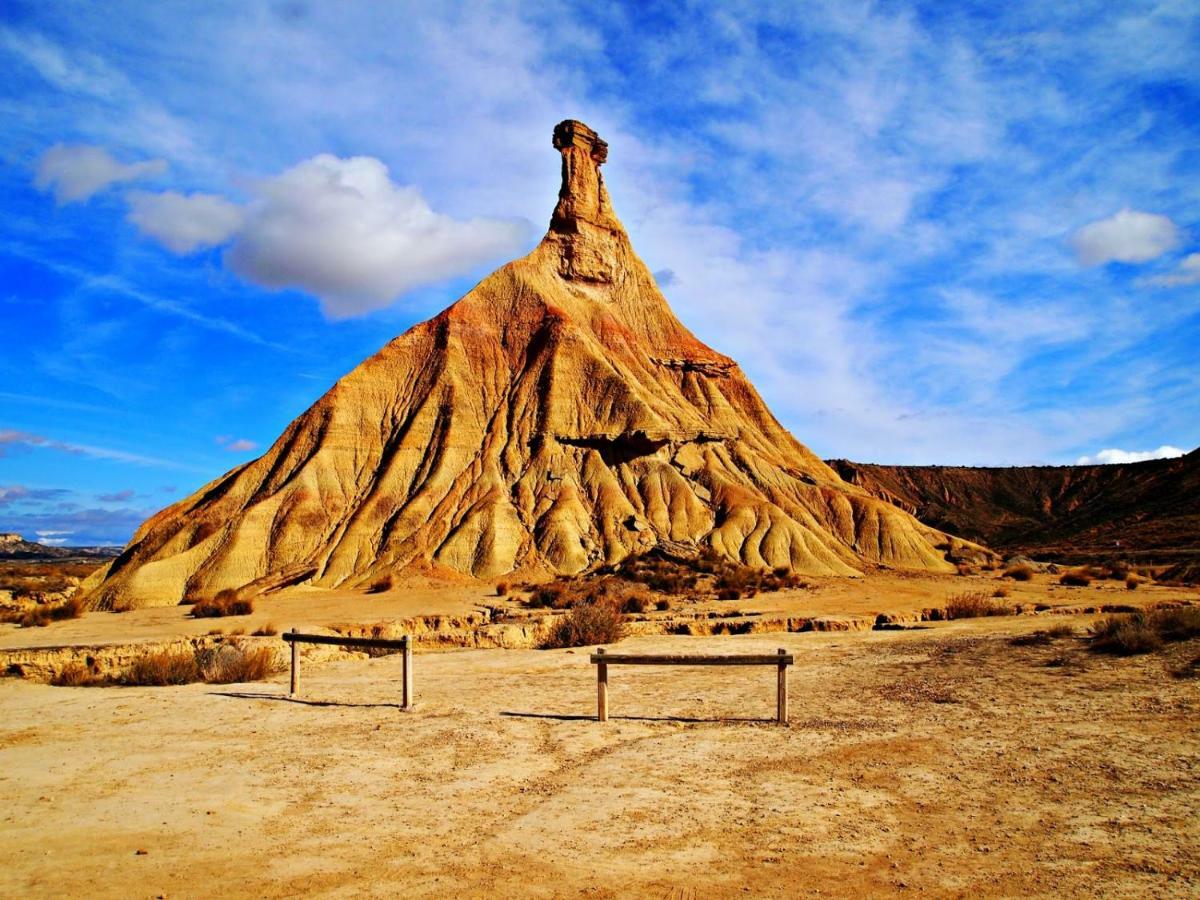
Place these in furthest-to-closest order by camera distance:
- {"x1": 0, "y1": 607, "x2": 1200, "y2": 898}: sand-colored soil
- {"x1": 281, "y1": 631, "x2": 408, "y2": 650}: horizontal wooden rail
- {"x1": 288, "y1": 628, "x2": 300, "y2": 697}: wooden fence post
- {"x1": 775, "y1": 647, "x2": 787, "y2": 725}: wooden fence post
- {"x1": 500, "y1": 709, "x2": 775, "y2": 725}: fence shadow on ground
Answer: {"x1": 288, "y1": 628, "x2": 300, "y2": 697}: wooden fence post
{"x1": 281, "y1": 631, "x2": 408, "y2": 650}: horizontal wooden rail
{"x1": 500, "y1": 709, "x2": 775, "y2": 725}: fence shadow on ground
{"x1": 775, "y1": 647, "x2": 787, "y2": 725}: wooden fence post
{"x1": 0, "y1": 607, "x2": 1200, "y2": 898}: sand-colored soil

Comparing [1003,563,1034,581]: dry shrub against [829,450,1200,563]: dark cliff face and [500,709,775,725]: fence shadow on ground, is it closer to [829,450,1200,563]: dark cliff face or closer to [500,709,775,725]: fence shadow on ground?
[829,450,1200,563]: dark cliff face

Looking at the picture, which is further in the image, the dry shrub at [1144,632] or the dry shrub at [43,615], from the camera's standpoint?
the dry shrub at [43,615]

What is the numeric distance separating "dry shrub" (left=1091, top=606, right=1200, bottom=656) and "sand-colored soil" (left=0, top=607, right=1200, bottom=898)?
1.81 feet

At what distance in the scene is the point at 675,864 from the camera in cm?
671

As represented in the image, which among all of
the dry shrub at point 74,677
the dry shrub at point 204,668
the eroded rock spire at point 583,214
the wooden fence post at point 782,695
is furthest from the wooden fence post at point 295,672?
the eroded rock spire at point 583,214

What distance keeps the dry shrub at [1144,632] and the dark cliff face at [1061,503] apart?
1746 inches

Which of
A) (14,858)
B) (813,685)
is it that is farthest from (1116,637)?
(14,858)

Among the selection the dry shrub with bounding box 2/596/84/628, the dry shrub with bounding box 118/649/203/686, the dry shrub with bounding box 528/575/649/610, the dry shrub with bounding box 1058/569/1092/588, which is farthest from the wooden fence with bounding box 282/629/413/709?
the dry shrub with bounding box 1058/569/1092/588

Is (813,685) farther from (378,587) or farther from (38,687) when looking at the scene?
(378,587)

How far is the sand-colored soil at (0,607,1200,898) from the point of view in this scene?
21.3 feet

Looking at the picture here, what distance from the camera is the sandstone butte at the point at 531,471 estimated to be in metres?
43.2

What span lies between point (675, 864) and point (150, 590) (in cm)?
3743

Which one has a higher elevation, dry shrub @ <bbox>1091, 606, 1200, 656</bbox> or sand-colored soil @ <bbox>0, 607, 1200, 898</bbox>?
dry shrub @ <bbox>1091, 606, 1200, 656</bbox>

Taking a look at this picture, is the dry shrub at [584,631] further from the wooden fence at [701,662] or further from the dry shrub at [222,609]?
the dry shrub at [222,609]
